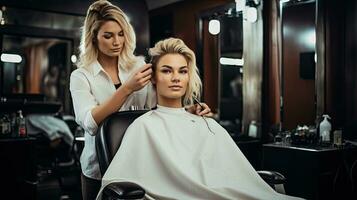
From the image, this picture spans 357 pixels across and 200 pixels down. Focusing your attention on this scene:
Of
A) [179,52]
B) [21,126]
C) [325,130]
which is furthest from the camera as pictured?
[21,126]

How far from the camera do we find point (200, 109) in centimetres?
187

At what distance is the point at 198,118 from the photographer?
1.89m

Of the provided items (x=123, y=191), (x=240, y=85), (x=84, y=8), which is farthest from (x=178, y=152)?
(x=84, y=8)

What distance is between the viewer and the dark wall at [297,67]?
10.8 feet

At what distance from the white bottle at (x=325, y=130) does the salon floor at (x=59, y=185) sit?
7.74ft

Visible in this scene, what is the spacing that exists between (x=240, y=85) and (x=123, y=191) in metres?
2.80

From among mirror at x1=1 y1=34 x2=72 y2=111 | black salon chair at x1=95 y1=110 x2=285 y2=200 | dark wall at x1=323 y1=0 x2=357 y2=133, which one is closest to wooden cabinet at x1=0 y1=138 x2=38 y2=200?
mirror at x1=1 y1=34 x2=72 y2=111

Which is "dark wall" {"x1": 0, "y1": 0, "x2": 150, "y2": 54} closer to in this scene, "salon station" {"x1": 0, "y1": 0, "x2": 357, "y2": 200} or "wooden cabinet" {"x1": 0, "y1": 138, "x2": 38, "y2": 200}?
"salon station" {"x1": 0, "y1": 0, "x2": 357, "y2": 200}

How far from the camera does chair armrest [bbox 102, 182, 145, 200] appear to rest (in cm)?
130

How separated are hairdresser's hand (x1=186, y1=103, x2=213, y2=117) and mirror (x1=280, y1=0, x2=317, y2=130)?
1710mm

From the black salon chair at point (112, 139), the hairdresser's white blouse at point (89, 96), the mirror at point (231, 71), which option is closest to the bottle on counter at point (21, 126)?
the hairdresser's white blouse at point (89, 96)

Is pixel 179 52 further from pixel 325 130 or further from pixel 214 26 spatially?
pixel 214 26

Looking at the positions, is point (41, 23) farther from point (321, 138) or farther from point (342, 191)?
point (342, 191)

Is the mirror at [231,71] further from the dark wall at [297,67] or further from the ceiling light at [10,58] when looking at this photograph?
the ceiling light at [10,58]
